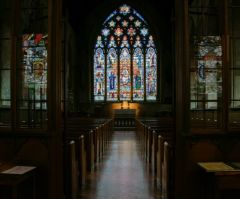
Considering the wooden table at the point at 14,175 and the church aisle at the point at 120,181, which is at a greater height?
the wooden table at the point at 14,175

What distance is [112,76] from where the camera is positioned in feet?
70.0

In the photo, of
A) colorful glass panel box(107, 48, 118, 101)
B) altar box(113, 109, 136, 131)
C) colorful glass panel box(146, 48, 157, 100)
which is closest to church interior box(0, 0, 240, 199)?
altar box(113, 109, 136, 131)

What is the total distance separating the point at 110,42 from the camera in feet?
69.6

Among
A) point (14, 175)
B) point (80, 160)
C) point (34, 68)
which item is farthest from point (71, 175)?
point (14, 175)

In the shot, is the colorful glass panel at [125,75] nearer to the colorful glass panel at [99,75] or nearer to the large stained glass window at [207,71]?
the colorful glass panel at [99,75]

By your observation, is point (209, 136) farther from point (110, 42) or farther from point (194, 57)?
point (110, 42)

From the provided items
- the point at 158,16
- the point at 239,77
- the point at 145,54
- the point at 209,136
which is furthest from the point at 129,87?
the point at 209,136

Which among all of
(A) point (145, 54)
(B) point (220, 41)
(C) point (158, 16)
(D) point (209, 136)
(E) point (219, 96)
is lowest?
(D) point (209, 136)

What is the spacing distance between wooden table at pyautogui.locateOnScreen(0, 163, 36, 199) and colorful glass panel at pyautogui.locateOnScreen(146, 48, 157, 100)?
1759 cm

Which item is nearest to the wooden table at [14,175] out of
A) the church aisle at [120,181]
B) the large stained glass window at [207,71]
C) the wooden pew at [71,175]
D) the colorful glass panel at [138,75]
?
the wooden pew at [71,175]

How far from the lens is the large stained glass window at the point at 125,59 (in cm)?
2119

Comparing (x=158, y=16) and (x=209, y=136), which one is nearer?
(x=209, y=136)

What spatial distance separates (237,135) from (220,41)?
1.00m

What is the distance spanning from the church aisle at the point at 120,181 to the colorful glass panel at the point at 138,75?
1281 cm
